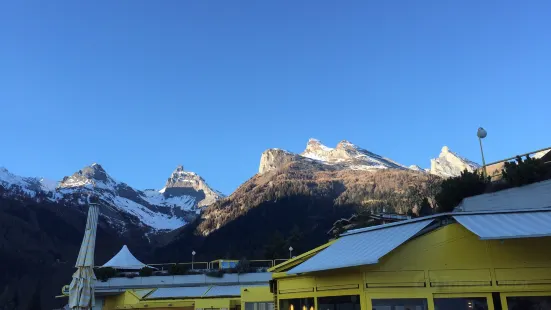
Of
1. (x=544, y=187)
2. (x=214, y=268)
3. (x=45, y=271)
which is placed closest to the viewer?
(x=544, y=187)

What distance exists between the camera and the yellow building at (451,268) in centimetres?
901

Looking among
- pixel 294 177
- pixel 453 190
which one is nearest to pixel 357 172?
pixel 294 177

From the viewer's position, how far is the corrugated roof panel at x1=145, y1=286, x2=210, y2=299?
2450 cm

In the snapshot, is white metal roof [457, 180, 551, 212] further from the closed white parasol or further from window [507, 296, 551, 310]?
the closed white parasol

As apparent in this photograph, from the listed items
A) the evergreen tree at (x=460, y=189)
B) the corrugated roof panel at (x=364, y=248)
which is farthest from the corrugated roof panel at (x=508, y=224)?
the evergreen tree at (x=460, y=189)

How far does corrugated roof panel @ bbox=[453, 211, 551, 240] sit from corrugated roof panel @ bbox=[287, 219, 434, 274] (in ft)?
3.21

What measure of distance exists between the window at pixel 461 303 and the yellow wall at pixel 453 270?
0.10 m

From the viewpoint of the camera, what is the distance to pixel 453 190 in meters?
21.0

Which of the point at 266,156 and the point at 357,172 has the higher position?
the point at 266,156

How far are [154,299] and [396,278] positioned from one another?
58.8ft

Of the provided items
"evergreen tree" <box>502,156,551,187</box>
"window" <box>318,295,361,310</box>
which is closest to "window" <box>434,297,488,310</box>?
"window" <box>318,295,361,310</box>

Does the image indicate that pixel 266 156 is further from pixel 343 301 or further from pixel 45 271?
pixel 343 301

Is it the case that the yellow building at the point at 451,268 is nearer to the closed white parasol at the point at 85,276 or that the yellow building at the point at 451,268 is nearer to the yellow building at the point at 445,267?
the yellow building at the point at 445,267

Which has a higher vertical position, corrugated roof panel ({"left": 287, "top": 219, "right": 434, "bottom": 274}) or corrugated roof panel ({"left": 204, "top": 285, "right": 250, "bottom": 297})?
corrugated roof panel ({"left": 287, "top": 219, "right": 434, "bottom": 274})
